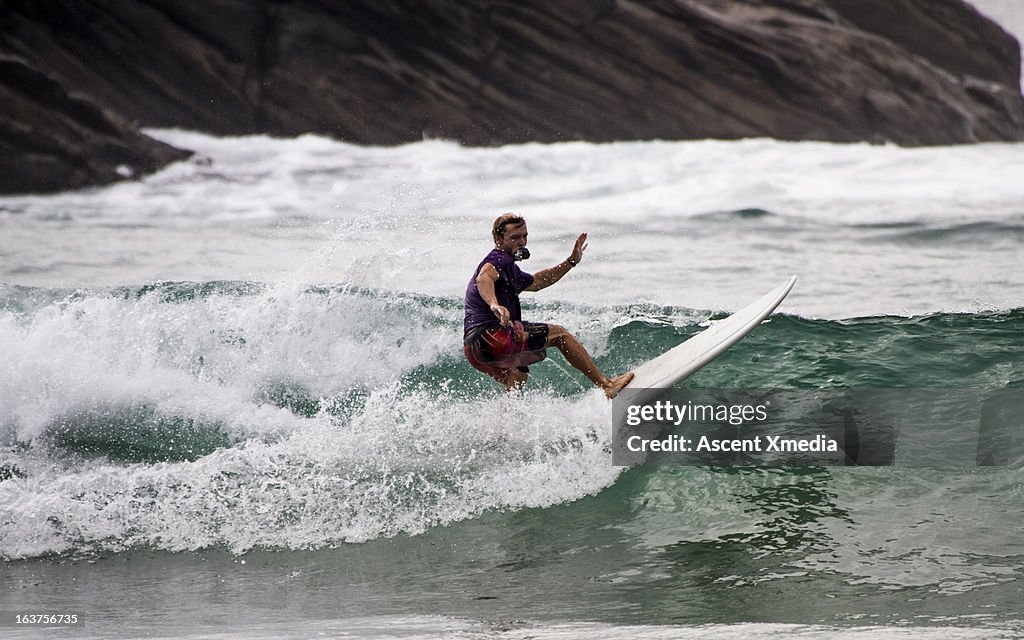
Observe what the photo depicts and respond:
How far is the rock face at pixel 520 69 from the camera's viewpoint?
410 inches

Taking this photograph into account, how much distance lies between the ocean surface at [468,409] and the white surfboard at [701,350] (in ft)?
1.14

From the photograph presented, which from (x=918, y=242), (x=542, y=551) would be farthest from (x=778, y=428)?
(x=918, y=242)

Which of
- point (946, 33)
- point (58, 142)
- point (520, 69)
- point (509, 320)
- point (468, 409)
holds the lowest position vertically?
point (468, 409)

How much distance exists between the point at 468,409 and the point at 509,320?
739mm

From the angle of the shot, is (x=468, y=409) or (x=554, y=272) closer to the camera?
(x=554, y=272)

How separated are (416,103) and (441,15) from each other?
1019 mm

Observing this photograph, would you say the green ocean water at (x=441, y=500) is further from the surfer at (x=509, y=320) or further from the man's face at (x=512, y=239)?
the man's face at (x=512, y=239)

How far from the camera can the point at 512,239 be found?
12.7 ft

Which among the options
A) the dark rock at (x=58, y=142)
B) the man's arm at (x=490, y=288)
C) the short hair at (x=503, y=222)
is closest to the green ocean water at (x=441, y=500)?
the man's arm at (x=490, y=288)

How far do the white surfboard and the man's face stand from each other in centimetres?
78

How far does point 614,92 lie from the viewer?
420 inches

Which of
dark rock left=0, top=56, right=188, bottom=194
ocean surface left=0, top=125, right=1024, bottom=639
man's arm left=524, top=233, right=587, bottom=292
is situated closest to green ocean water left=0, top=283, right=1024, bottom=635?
ocean surface left=0, top=125, right=1024, bottom=639

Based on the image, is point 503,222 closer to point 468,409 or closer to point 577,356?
point 577,356

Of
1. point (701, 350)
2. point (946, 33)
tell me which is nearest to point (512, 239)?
point (701, 350)
